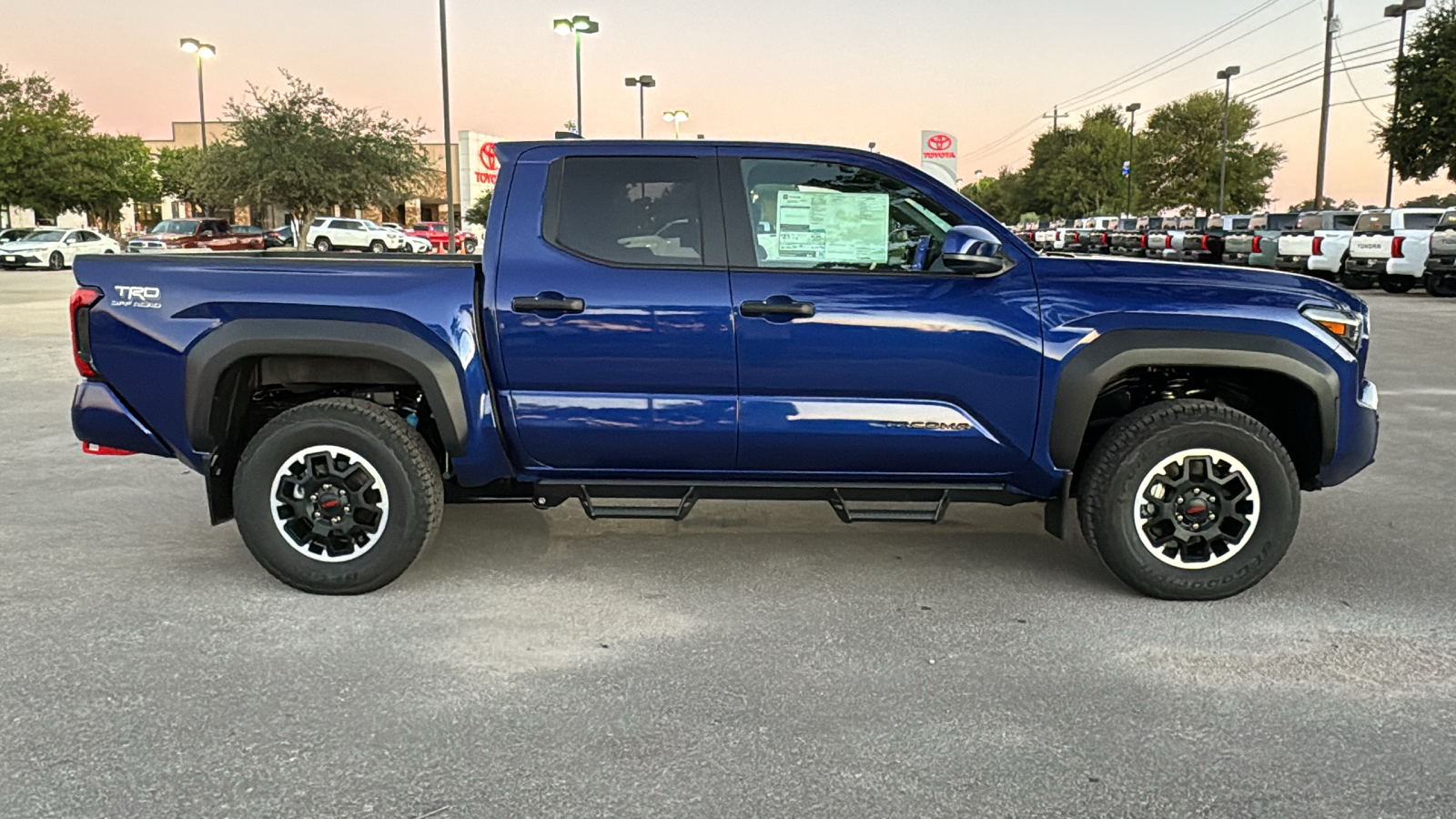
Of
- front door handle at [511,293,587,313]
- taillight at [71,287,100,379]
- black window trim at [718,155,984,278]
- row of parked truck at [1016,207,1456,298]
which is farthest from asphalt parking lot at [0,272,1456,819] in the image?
row of parked truck at [1016,207,1456,298]

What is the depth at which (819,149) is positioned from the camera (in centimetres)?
484

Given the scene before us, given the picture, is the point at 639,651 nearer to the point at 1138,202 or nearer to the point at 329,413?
the point at 329,413

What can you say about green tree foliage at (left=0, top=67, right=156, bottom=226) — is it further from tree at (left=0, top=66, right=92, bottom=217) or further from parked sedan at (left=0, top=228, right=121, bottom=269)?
parked sedan at (left=0, top=228, right=121, bottom=269)

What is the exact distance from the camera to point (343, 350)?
183 inches

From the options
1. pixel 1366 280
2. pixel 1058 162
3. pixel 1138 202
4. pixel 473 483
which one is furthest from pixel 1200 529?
pixel 1058 162

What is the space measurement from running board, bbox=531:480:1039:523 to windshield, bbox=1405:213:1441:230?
23388 mm

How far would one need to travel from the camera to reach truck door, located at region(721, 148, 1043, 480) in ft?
15.2

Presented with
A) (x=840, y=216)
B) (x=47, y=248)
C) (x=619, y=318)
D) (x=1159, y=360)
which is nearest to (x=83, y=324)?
(x=619, y=318)

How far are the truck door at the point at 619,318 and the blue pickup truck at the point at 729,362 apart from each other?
0.01 metres

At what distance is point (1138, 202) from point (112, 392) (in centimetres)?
9085

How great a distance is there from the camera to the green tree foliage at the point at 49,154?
4900 centimetres

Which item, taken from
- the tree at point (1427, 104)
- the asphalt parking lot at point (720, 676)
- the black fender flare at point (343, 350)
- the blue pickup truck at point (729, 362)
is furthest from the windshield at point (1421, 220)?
the black fender flare at point (343, 350)

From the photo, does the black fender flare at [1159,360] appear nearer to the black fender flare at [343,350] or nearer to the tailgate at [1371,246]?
the black fender flare at [343,350]

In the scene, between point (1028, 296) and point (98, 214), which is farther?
point (98, 214)
